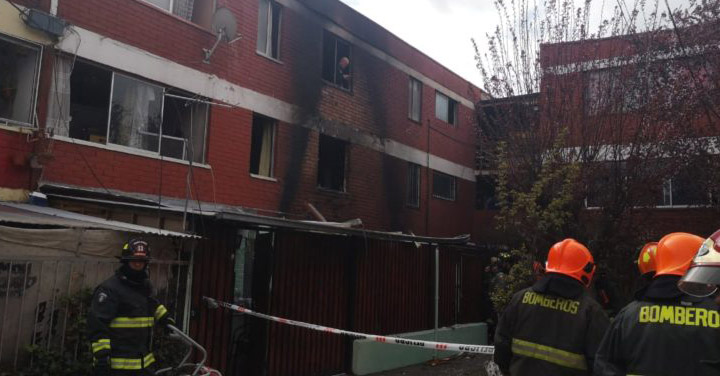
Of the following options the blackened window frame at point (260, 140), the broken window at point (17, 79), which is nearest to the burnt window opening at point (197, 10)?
the blackened window frame at point (260, 140)

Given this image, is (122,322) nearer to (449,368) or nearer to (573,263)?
(573,263)

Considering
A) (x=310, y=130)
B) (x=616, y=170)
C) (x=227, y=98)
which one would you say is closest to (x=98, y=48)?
(x=227, y=98)

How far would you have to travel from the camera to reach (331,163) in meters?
14.5

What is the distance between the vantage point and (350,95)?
15.0 metres

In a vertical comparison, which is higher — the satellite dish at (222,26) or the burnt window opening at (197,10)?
the burnt window opening at (197,10)

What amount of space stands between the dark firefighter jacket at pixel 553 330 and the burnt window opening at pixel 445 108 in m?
15.8

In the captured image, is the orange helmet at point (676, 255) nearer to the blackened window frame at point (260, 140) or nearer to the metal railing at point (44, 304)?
the metal railing at point (44, 304)

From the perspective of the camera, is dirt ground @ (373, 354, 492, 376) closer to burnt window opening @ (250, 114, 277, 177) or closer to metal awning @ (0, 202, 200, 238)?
burnt window opening @ (250, 114, 277, 177)

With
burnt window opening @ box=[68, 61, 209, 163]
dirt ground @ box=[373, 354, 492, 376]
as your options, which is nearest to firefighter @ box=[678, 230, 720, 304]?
burnt window opening @ box=[68, 61, 209, 163]

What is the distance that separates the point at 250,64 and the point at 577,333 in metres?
9.77

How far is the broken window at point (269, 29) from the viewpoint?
12.7 m

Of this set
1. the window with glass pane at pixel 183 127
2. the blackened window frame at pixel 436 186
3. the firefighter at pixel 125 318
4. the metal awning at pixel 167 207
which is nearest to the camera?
the firefighter at pixel 125 318

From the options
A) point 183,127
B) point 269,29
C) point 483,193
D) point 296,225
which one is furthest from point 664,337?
point 483,193

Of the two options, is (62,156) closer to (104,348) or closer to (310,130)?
(104,348)
